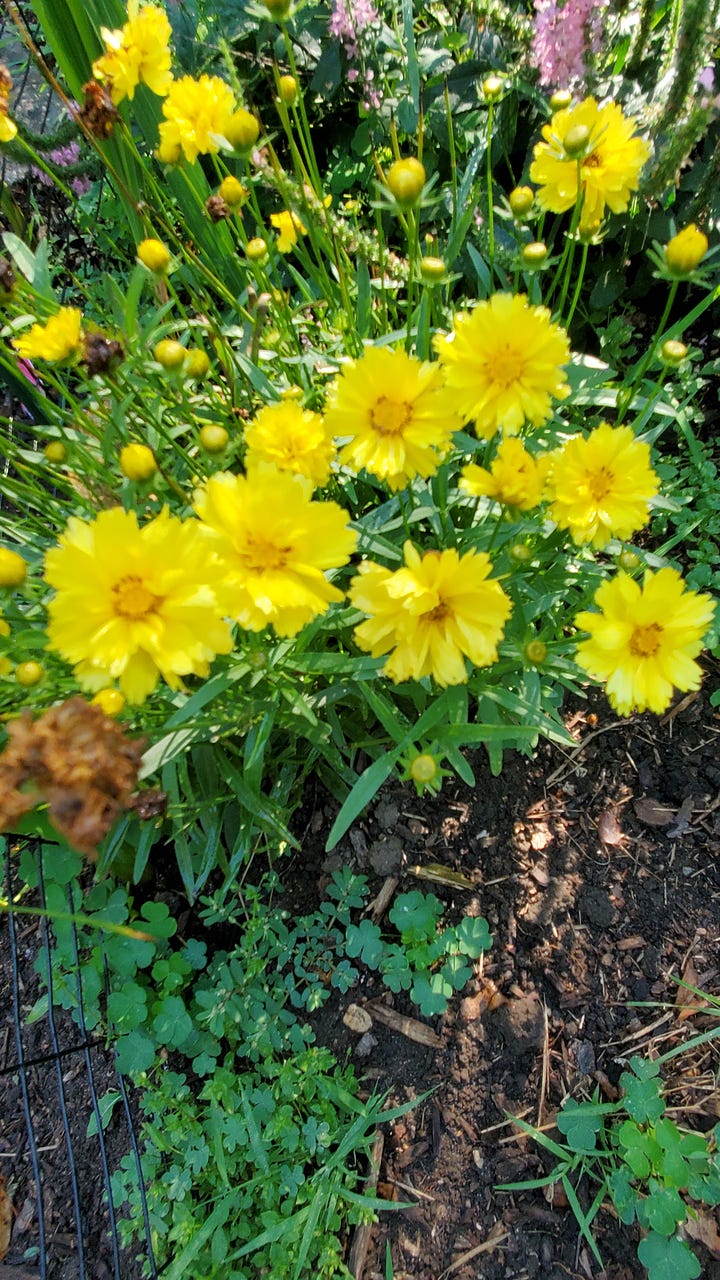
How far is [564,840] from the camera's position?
1939 millimetres

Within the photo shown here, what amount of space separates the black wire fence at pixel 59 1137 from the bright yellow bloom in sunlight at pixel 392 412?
1191 millimetres

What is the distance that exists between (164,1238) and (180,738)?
1.08m

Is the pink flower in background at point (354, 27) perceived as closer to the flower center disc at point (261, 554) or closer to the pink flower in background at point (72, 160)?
the pink flower in background at point (72, 160)

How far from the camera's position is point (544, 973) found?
183 centimetres

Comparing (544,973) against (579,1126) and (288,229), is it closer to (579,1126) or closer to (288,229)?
(579,1126)

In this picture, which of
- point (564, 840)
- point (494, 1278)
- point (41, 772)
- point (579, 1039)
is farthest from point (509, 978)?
point (41, 772)

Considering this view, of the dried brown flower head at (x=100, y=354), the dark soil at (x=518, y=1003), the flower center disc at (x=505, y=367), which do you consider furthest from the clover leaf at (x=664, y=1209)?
the dried brown flower head at (x=100, y=354)

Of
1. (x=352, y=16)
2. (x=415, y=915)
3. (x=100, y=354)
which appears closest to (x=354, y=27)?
(x=352, y=16)

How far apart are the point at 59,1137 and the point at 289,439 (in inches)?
68.3

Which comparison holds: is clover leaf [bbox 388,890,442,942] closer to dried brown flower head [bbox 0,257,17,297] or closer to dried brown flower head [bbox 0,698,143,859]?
dried brown flower head [bbox 0,698,143,859]

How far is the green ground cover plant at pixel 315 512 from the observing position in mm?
1141

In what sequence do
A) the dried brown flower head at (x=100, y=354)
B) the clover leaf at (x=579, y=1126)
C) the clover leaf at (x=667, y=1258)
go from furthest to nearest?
1. the clover leaf at (x=579, y=1126)
2. the clover leaf at (x=667, y=1258)
3. the dried brown flower head at (x=100, y=354)

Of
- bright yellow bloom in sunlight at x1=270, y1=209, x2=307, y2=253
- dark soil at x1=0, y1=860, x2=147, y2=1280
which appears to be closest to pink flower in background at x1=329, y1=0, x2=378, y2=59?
bright yellow bloom in sunlight at x1=270, y1=209, x2=307, y2=253

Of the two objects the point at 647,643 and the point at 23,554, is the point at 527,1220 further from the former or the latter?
the point at 23,554
